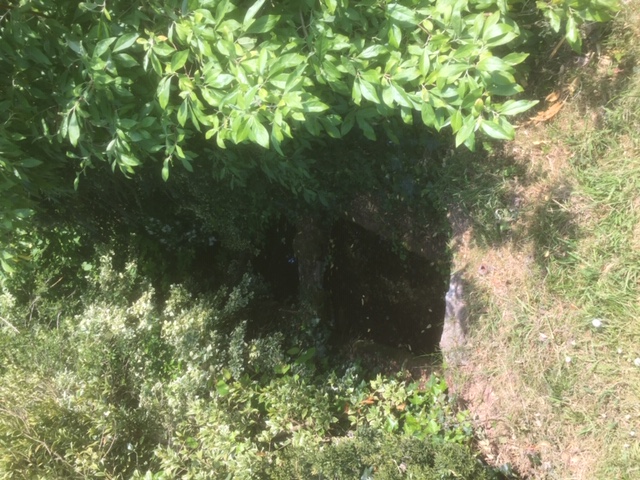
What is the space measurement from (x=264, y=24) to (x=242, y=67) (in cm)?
18

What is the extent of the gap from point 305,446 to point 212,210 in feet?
5.88

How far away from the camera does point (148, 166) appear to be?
3689 millimetres

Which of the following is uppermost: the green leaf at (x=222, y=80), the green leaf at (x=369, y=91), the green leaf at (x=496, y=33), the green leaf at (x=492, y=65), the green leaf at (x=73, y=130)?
the green leaf at (x=496, y=33)

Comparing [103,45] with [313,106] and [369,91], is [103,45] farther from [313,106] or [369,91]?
[369,91]

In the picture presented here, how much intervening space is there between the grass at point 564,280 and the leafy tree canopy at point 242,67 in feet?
2.38

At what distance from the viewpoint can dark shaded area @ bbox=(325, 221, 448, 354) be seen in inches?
164

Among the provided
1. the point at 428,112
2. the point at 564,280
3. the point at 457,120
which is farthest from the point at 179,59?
the point at 564,280

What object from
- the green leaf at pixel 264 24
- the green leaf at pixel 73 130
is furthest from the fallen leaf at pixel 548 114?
the green leaf at pixel 73 130

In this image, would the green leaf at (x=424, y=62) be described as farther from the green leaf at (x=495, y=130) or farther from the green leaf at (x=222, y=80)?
the green leaf at (x=222, y=80)

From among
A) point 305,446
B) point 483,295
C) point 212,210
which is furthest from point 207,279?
point 483,295

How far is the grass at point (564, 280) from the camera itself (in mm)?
3035

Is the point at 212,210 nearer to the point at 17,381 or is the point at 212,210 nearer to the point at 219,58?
Result: the point at 17,381

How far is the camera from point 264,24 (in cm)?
200

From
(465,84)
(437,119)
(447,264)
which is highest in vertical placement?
(465,84)
